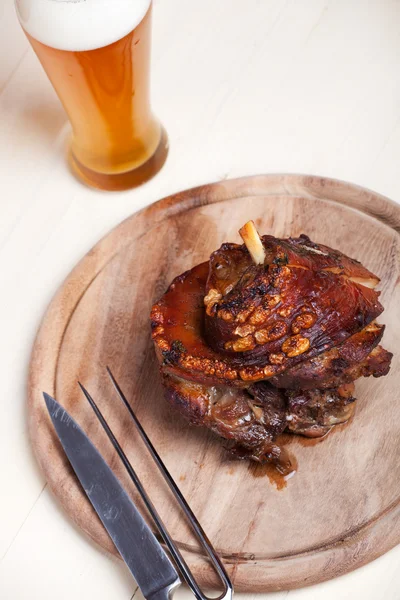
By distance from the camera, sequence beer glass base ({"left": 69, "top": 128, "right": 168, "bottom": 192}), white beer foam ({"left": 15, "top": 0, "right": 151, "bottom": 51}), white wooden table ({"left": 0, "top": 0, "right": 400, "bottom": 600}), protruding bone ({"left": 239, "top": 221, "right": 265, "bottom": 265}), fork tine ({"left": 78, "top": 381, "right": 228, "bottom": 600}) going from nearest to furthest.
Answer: protruding bone ({"left": 239, "top": 221, "right": 265, "bottom": 265}) < fork tine ({"left": 78, "top": 381, "right": 228, "bottom": 600}) < white beer foam ({"left": 15, "top": 0, "right": 151, "bottom": 51}) < white wooden table ({"left": 0, "top": 0, "right": 400, "bottom": 600}) < beer glass base ({"left": 69, "top": 128, "right": 168, "bottom": 192})

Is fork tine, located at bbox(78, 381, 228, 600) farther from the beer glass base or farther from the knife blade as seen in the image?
the beer glass base

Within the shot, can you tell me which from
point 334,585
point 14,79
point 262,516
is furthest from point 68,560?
point 14,79

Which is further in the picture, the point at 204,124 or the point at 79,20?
the point at 204,124

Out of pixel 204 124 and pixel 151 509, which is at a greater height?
pixel 204 124

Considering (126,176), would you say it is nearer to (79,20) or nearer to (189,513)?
(79,20)

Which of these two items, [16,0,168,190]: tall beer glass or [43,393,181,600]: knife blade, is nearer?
[43,393,181,600]: knife blade

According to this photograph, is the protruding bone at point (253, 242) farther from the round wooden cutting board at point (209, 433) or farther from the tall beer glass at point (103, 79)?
the tall beer glass at point (103, 79)

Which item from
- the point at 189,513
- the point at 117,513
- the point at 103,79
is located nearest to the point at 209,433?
the point at 189,513

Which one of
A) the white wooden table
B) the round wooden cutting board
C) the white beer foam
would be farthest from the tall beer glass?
the round wooden cutting board
